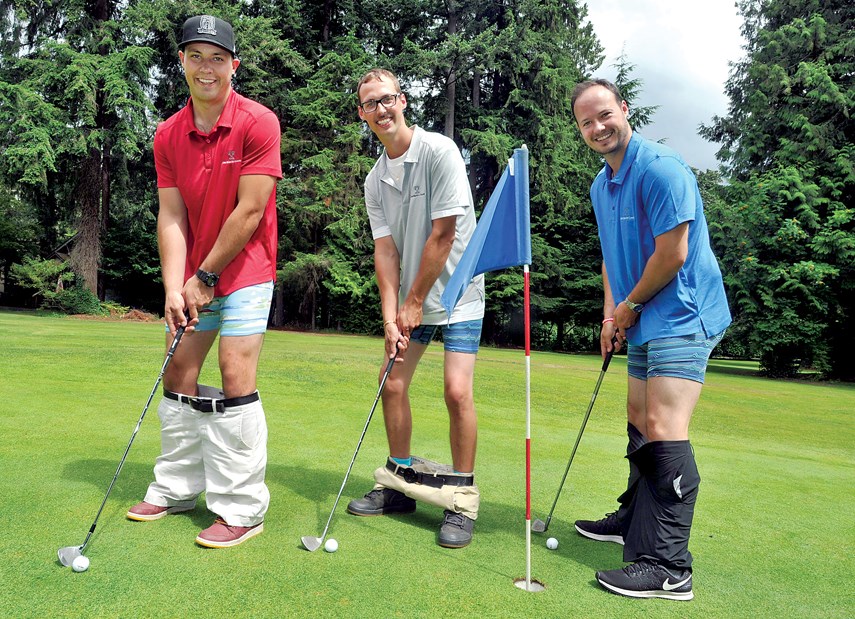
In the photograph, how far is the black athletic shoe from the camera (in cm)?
272

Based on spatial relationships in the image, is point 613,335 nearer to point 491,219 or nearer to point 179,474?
point 491,219

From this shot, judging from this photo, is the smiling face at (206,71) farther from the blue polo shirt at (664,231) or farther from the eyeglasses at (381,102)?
the blue polo shirt at (664,231)

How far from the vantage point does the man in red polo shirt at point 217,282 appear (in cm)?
319

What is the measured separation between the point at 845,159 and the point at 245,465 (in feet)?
75.6

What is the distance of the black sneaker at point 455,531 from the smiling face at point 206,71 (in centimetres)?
236

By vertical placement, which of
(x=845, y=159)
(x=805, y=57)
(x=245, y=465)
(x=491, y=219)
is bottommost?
(x=245, y=465)

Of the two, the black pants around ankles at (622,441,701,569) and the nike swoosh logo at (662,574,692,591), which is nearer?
the nike swoosh logo at (662,574,692,591)

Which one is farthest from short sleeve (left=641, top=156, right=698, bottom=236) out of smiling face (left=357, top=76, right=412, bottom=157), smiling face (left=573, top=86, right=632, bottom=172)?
smiling face (left=357, top=76, right=412, bottom=157)

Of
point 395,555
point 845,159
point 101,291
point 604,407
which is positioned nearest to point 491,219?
point 395,555

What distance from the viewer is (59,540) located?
280 centimetres

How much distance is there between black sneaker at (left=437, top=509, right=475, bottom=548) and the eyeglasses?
213 centimetres

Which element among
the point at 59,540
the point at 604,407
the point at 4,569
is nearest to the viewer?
the point at 4,569

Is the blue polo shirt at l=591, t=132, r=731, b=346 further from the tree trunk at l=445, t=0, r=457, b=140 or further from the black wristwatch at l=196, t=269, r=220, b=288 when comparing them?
the tree trunk at l=445, t=0, r=457, b=140

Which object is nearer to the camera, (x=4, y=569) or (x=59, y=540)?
(x=4, y=569)
